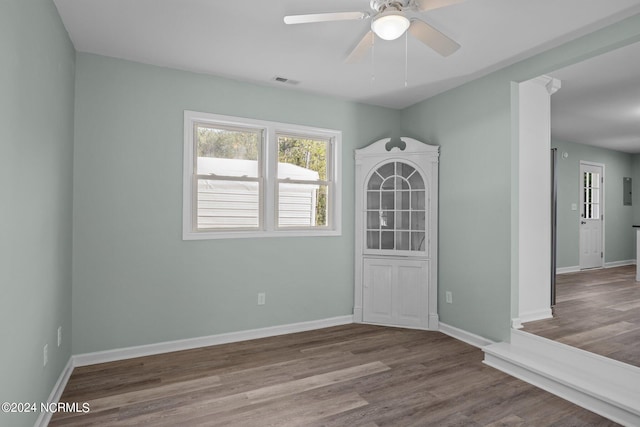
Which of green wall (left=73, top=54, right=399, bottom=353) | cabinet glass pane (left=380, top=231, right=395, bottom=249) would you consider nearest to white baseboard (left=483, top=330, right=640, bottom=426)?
cabinet glass pane (left=380, top=231, right=395, bottom=249)

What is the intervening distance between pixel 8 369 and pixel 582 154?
30.3ft

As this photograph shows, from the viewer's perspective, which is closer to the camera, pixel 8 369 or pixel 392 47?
pixel 8 369

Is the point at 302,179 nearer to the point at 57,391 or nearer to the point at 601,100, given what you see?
the point at 57,391

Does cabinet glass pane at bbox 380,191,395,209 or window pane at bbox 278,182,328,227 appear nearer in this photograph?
window pane at bbox 278,182,328,227

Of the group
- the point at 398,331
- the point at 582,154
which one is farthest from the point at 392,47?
the point at 582,154

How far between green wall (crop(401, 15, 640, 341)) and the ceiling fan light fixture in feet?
6.11

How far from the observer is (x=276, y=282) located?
3.98m

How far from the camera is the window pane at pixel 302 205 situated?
4141mm

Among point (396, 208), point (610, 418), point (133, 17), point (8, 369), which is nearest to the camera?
point (8, 369)

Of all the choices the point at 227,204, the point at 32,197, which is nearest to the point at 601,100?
the point at 227,204

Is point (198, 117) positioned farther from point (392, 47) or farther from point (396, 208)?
point (396, 208)

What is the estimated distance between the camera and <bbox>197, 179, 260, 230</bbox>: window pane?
3.70m

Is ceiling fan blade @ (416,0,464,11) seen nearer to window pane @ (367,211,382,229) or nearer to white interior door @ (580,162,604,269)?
window pane @ (367,211,382,229)

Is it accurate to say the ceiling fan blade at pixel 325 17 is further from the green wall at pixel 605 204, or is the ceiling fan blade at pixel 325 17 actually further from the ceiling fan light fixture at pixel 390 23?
the green wall at pixel 605 204
